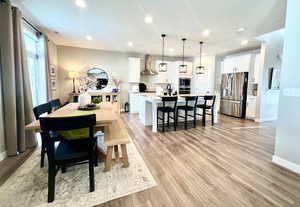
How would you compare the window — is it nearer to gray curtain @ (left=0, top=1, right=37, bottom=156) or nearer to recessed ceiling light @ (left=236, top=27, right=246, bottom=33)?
gray curtain @ (left=0, top=1, right=37, bottom=156)

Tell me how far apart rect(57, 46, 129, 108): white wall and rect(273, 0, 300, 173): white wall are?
213 inches

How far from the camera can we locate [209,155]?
2643 millimetres

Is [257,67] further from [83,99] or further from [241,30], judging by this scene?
[83,99]

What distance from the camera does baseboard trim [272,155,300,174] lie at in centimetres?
214

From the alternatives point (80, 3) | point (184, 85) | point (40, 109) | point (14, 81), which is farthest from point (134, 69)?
point (40, 109)

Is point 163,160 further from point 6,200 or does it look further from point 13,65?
point 13,65

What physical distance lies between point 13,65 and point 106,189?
2437 mm

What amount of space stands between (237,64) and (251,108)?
69.4 inches

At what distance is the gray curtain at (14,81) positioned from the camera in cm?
225

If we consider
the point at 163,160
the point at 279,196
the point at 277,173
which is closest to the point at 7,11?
the point at 163,160

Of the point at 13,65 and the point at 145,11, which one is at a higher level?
the point at 145,11

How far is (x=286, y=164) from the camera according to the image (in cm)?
226

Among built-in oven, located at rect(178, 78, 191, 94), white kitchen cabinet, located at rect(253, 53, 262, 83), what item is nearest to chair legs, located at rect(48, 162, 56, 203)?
white kitchen cabinet, located at rect(253, 53, 262, 83)

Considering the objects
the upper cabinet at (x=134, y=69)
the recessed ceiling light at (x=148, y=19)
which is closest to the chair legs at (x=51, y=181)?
the recessed ceiling light at (x=148, y=19)
